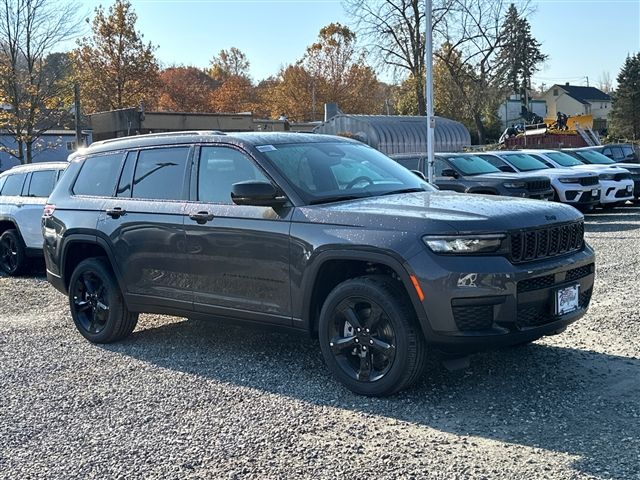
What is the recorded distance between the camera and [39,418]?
4727 millimetres

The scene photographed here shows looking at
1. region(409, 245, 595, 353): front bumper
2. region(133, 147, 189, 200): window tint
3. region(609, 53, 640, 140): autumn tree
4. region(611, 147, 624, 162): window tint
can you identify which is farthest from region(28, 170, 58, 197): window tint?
region(609, 53, 640, 140): autumn tree

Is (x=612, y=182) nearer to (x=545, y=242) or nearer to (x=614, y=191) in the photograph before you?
(x=614, y=191)

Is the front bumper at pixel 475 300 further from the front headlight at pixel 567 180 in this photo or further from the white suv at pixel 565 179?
the front headlight at pixel 567 180

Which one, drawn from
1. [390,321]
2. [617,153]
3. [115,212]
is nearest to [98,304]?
[115,212]

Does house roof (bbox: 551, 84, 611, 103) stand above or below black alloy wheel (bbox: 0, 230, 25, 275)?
above

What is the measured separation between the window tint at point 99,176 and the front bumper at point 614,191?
13.2 m

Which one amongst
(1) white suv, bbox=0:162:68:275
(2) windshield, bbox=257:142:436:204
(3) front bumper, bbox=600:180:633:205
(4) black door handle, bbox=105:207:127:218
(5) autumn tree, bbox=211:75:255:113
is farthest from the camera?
(5) autumn tree, bbox=211:75:255:113

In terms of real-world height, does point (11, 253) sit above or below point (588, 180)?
below

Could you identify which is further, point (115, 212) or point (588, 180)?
point (588, 180)

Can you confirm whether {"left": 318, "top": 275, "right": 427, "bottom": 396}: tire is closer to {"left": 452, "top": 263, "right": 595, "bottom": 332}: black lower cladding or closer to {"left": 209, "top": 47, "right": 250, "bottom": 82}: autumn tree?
{"left": 452, "top": 263, "right": 595, "bottom": 332}: black lower cladding

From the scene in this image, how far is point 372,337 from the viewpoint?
4.75 meters

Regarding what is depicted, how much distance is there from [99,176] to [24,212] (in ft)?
16.8

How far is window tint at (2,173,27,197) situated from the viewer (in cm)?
1169

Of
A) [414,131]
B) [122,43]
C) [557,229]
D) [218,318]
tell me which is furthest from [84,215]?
[122,43]
